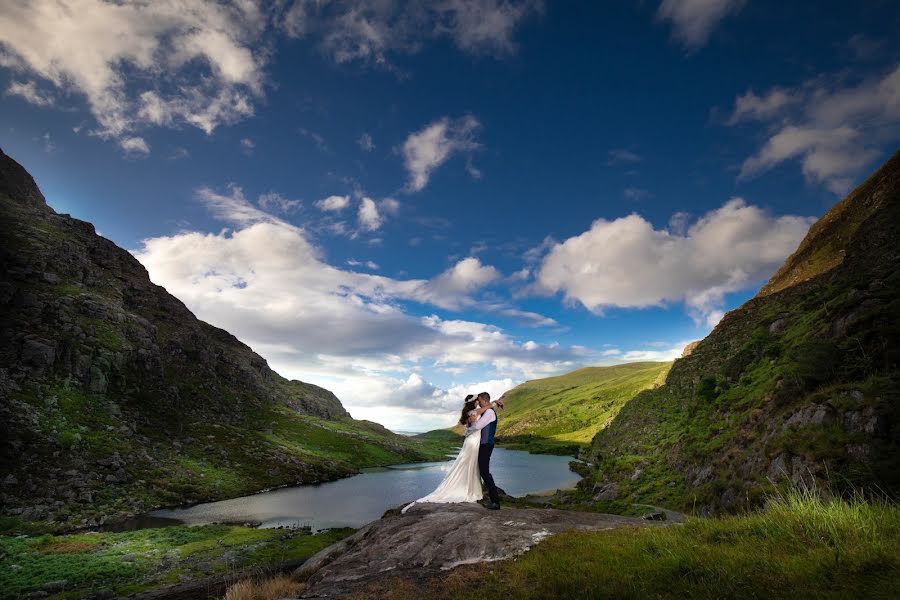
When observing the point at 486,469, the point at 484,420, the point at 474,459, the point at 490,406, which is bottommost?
the point at 486,469

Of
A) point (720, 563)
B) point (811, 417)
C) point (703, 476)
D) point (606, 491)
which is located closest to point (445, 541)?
point (720, 563)

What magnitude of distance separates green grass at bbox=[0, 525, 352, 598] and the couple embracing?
99.8 ft

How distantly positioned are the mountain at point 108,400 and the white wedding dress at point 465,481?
66989mm

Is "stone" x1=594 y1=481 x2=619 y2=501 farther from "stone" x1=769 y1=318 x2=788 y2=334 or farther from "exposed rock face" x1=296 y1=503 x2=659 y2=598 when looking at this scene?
"exposed rock face" x1=296 y1=503 x2=659 y2=598

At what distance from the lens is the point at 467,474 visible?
20.4m

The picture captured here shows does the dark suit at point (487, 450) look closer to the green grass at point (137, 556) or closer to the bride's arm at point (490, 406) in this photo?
the bride's arm at point (490, 406)

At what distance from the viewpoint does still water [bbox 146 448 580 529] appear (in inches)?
2739

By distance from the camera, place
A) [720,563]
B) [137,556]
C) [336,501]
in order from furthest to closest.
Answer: [336,501]
[137,556]
[720,563]

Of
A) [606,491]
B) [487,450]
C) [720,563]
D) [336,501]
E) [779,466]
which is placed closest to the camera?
[720,563]

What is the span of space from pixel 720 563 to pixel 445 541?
9.09 meters

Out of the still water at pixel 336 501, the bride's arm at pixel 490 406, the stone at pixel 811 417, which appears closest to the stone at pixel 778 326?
the stone at pixel 811 417

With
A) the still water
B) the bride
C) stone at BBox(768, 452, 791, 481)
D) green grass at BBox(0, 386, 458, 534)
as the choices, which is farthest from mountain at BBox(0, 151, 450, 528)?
stone at BBox(768, 452, 791, 481)

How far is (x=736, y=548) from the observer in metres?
8.84

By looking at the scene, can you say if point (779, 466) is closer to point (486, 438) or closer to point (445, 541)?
point (486, 438)
